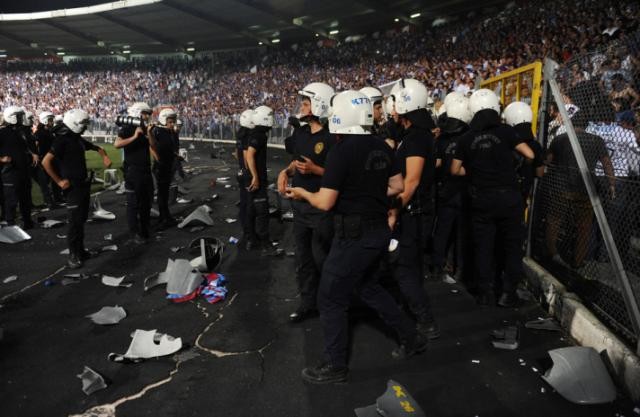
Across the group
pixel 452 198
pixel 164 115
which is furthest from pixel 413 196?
pixel 164 115

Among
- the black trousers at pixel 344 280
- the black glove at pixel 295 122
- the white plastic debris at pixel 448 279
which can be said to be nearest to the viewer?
the black trousers at pixel 344 280

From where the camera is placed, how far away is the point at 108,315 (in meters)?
4.29

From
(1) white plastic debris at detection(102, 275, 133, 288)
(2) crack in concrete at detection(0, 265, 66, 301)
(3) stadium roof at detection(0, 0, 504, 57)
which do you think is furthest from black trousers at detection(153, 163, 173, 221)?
(3) stadium roof at detection(0, 0, 504, 57)

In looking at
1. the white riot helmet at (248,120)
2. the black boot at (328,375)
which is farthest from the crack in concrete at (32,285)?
the black boot at (328,375)

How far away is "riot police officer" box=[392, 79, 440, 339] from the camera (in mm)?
3672

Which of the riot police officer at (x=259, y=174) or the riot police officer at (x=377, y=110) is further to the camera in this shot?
the riot police officer at (x=259, y=174)

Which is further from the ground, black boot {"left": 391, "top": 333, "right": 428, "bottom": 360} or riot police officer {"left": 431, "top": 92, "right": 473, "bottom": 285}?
riot police officer {"left": 431, "top": 92, "right": 473, "bottom": 285}

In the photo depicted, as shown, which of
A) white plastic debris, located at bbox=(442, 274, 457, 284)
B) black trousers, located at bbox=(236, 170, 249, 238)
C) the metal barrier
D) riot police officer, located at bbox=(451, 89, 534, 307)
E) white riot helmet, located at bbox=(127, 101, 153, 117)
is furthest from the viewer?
the metal barrier

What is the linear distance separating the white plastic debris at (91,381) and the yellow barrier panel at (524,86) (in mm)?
5071

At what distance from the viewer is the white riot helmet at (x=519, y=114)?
4.84 metres

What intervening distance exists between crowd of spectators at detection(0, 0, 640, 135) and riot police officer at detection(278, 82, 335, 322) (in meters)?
2.38

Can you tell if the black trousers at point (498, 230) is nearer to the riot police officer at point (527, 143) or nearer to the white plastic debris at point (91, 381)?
the riot police officer at point (527, 143)

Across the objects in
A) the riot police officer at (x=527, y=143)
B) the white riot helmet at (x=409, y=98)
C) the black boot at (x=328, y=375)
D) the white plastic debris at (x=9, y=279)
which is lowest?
the white plastic debris at (x=9, y=279)

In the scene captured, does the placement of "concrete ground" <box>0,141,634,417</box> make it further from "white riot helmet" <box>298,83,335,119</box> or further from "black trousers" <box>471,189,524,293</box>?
"white riot helmet" <box>298,83,335,119</box>
